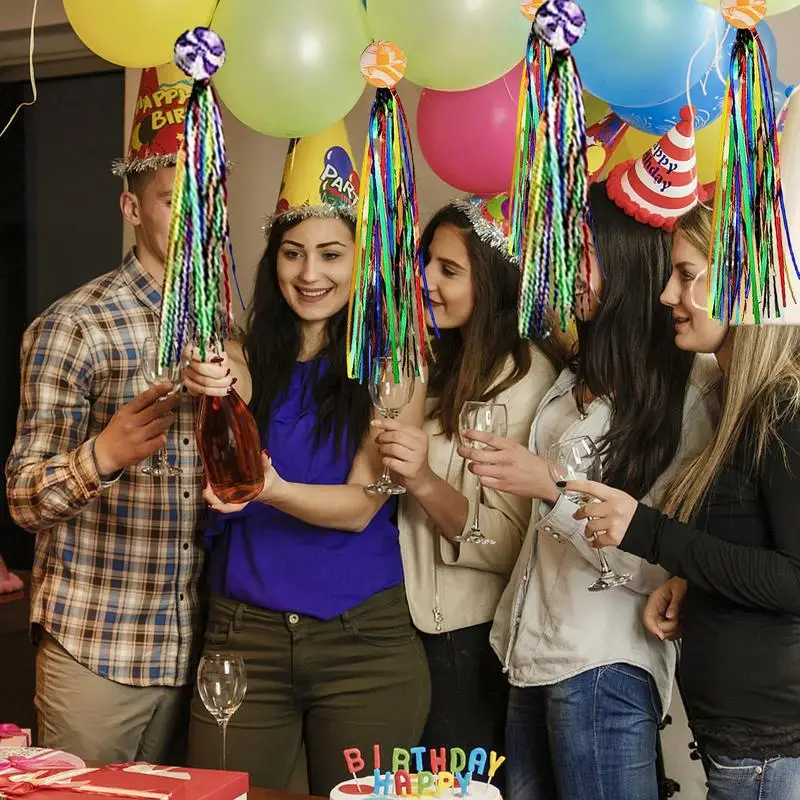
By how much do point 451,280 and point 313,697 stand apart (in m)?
0.85

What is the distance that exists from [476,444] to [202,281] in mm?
614

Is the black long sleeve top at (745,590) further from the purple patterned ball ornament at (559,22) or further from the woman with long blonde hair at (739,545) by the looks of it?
the purple patterned ball ornament at (559,22)

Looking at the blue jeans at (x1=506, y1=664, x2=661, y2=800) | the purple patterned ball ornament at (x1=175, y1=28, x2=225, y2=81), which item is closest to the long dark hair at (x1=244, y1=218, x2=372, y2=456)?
the blue jeans at (x1=506, y1=664, x2=661, y2=800)

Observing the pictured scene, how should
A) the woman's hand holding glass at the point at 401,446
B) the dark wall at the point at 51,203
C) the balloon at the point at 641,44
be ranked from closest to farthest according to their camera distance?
the balloon at the point at 641,44, the woman's hand holding glass at the point at 401,446, the dark wall at the point at 51,203

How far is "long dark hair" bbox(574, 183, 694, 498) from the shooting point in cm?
194

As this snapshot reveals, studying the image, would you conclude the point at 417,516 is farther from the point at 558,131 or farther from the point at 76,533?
the point at 558,131

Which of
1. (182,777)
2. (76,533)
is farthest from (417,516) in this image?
(182,777)

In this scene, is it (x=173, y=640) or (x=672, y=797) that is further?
(x=672, y=797)

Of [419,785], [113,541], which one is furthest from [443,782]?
[113,541]

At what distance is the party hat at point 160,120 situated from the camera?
2133 mm

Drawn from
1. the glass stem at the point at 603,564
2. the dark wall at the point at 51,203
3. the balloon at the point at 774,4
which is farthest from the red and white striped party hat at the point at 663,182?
the dark wall at the point at 51,203

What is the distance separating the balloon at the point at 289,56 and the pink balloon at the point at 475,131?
33 centimetres

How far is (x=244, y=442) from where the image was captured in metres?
1.59

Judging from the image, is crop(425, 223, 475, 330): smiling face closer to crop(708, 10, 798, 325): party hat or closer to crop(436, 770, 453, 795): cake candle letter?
crop(708, 10, 798, 325): party hat
